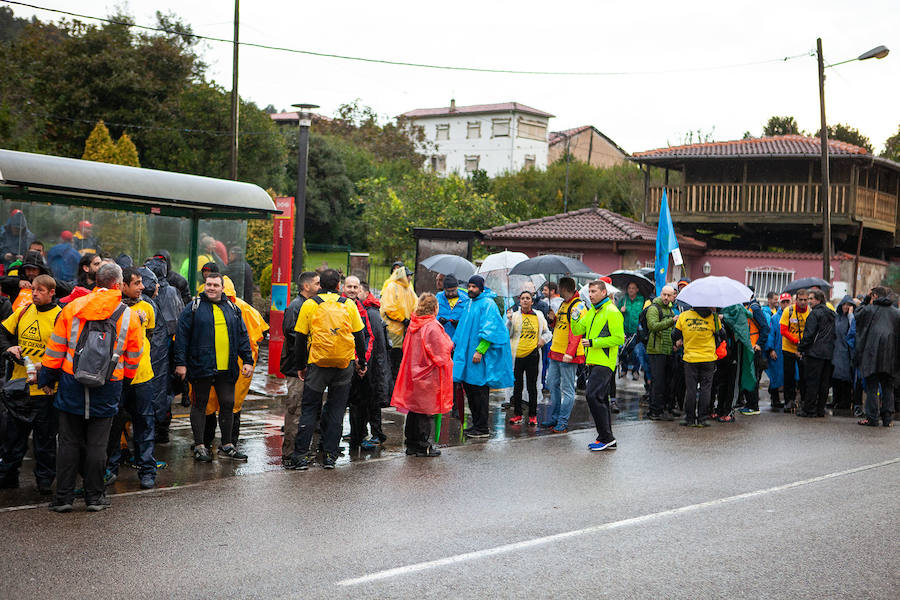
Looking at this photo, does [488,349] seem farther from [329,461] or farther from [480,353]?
[329,461]

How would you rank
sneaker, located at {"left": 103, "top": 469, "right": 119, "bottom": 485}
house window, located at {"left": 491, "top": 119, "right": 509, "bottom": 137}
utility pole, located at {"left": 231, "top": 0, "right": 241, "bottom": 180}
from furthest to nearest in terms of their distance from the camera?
1. house window, located at {"left": 491, "top": 119, "right": 509, "bottom": 137}
2. utility pole, located at {"left": 231, "top": 0, "right": 241, "bottom": 180}
3. sneaker, located at {"left": 103, "top": 469, "right": 119, "bottom": 485}

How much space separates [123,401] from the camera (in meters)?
7.97

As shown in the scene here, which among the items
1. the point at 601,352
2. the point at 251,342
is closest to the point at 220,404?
the point at 251,342

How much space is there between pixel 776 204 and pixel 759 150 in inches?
75.2

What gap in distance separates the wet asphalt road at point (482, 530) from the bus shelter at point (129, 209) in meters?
4.41

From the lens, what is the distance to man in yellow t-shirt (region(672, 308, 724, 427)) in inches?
486

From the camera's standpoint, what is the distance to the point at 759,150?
102 ft

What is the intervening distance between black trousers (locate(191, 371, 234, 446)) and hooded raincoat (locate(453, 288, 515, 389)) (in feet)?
9.87

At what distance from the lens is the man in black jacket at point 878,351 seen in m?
13.1

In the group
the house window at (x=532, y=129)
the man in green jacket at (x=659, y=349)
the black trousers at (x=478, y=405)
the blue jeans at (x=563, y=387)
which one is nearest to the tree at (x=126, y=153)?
the man in green jacket at (x=659, y=349)

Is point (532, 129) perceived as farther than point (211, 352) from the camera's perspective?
Yes

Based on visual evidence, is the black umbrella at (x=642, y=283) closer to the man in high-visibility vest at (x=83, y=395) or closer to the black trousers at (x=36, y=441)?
the man in high-visibility vest at (x=83, y=395)

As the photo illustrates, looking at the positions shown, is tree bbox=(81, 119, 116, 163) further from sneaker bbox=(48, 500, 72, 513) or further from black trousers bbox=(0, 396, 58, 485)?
sneaker bbox=(48, 500, 72, 513)

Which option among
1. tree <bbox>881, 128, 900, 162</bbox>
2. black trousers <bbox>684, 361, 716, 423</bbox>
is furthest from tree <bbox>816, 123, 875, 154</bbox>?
black trousers <bbox>684, 361, 716, 423</bbox>
